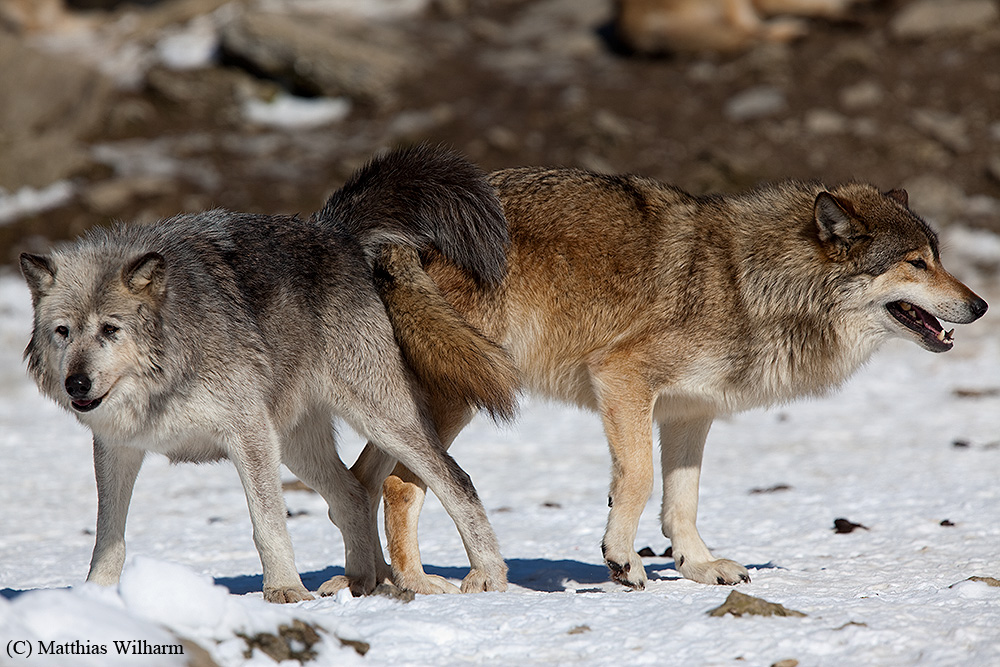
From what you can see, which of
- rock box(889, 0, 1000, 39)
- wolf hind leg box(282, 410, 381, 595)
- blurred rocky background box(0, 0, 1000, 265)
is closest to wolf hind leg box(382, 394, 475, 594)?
wolf hind leg box(282, 410, 381, 595)

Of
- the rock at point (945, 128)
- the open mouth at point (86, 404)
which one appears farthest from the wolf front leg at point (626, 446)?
the rock at point (945, 128)

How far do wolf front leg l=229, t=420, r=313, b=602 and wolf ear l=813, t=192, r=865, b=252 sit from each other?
2.88 metres

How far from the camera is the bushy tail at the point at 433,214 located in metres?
4.94

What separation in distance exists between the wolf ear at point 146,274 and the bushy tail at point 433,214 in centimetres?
111

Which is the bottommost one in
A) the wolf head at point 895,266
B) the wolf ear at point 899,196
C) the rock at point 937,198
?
the wolf head at point 895,266

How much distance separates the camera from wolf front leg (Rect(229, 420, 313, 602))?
4238mm

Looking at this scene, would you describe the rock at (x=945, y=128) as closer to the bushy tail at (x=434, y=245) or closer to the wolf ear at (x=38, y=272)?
the bushy tail at (x=434, y=245)

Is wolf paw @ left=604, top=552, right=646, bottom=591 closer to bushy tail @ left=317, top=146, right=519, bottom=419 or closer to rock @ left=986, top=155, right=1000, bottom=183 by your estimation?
bushy tail @ left=317, top=146, right=519, bottom=419

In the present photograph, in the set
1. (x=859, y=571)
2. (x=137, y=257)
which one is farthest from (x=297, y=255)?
(x=859, y=571)

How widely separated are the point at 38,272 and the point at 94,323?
1.20 ft

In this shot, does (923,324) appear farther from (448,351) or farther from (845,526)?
(448,351)

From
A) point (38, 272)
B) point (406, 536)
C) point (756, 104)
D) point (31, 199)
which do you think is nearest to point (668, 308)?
point (406, 536)

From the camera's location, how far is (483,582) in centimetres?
474

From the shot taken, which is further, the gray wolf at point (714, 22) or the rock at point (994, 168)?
the gray wolf at point (714, 22)
